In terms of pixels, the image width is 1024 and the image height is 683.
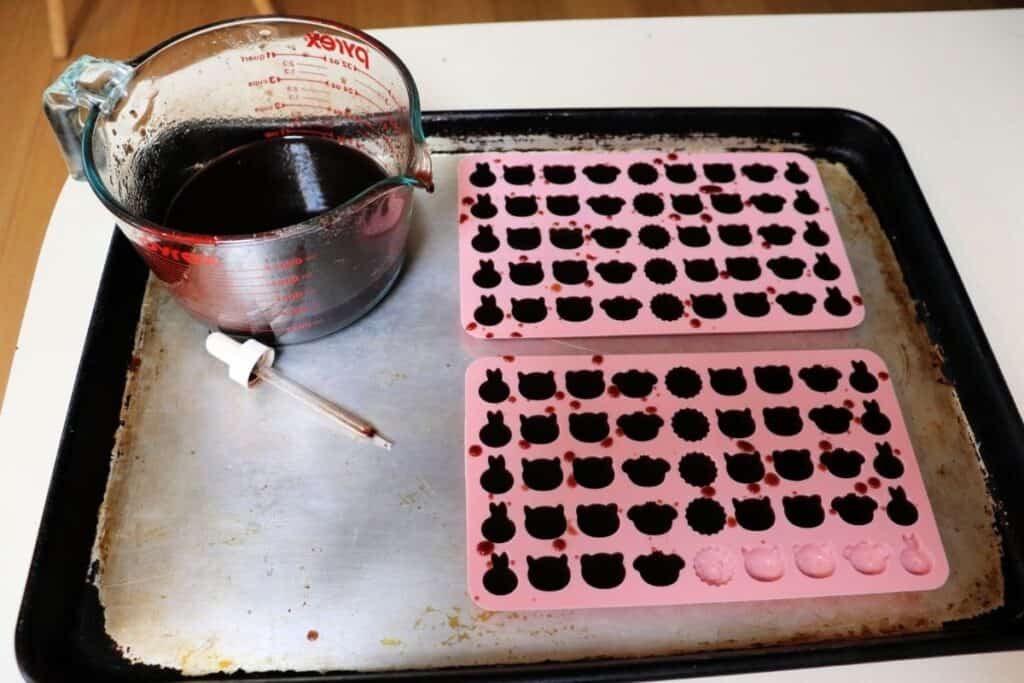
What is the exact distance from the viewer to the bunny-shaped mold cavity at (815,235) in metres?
0.54

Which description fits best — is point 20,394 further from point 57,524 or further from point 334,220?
point 334,220

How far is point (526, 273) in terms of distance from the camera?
52 centimetres

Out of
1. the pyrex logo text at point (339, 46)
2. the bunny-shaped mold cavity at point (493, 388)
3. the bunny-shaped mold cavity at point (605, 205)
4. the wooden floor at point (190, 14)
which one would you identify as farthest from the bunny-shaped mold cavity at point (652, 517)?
the wooden floor at point (190, 14)

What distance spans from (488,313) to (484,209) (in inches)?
3.3

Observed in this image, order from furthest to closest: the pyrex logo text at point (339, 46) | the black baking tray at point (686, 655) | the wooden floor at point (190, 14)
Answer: the wooden floor at point (190, 14) < the pyrex logo text at point (339, 46) < the black baking tray at point (686, 655)

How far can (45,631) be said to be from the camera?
389mm

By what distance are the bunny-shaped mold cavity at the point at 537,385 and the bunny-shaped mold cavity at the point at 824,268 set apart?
0.20 meters

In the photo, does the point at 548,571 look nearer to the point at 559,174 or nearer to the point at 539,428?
the point at 539,428

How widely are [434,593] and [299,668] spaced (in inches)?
3.0

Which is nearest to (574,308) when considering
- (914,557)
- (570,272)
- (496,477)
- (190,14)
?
(570,272)

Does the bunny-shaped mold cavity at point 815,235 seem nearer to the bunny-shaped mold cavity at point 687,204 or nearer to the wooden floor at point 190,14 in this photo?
the bunny-shaped mold cavity at point 687,204

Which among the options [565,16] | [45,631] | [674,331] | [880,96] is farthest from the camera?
[565,16]

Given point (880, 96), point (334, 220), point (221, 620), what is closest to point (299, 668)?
point (221, 620)

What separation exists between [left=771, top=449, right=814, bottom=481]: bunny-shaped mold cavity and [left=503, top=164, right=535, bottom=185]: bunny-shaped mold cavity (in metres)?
0.25
